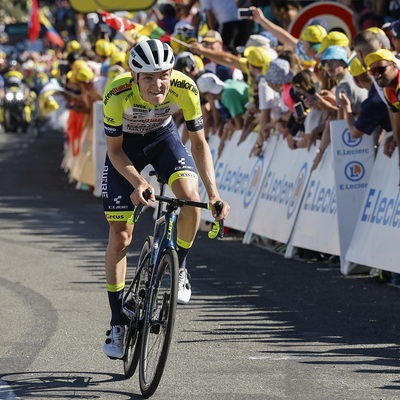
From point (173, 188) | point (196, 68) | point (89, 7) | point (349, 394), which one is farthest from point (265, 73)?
point (89, 7)

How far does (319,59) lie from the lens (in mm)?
12961

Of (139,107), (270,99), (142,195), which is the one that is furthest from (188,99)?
(270,99)

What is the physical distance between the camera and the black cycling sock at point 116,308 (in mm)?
7625

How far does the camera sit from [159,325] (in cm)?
686

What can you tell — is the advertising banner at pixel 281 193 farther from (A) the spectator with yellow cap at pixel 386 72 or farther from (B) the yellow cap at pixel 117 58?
(B) the yellow cap at pixel 117 58

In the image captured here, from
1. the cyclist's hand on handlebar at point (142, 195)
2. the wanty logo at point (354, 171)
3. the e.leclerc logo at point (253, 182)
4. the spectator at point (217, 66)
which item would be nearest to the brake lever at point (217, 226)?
the cyclist's hand on handlebar at point (142, 195)

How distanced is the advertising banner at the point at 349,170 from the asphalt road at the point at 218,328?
1.80ft

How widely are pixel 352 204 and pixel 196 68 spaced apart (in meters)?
4.83

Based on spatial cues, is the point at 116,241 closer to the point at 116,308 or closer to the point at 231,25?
the point at 116,308

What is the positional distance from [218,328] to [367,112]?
10.6 ft

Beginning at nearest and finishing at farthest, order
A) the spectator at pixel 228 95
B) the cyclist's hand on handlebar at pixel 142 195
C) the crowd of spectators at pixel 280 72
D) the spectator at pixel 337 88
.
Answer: the cyclist's hand on handlebar at pixel 142 195
the crowd of spectators at pixel 280 72
the spectator at pixel 337 88
the spectator at pixel 228 95

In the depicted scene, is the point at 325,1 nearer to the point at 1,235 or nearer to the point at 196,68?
the point at 196,68

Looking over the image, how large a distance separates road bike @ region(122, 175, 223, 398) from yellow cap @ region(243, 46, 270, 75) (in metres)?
6.74

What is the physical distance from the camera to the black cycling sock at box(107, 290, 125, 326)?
7.62 metres
